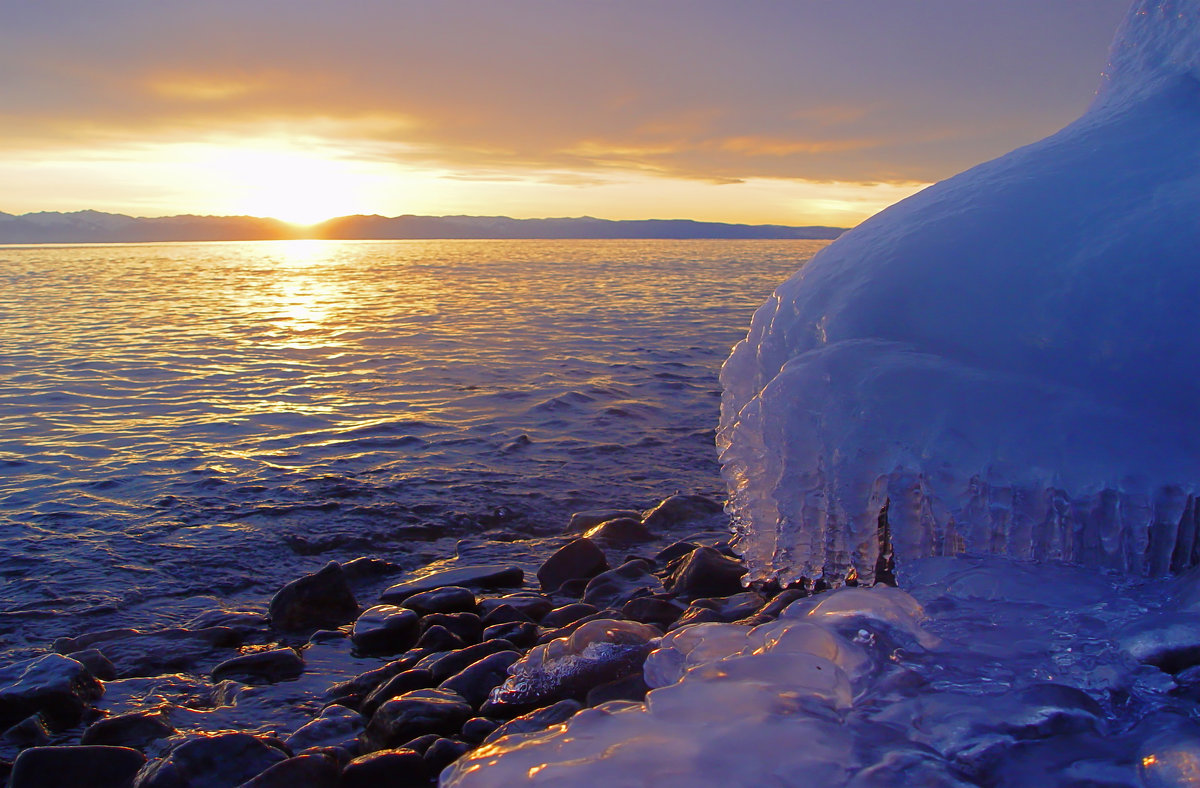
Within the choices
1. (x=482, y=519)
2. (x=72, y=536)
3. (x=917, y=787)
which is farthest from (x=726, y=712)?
(x=72, y=536)

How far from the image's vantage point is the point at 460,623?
4.10m

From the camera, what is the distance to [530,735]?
264 cm

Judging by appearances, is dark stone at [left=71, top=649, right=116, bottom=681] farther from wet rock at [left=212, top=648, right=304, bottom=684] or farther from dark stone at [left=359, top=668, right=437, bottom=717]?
dark stone at [left=359, top=668, right=437, bottom=717]

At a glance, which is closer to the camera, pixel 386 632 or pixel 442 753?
pixel 442 753

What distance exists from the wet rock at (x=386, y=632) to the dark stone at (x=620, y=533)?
1610 mm

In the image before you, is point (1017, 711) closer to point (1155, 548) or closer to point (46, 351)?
point (1155, 548)

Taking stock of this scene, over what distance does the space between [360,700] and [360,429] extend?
5.26 metres

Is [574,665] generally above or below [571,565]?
above

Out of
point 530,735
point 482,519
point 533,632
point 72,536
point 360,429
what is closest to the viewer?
point 530,735

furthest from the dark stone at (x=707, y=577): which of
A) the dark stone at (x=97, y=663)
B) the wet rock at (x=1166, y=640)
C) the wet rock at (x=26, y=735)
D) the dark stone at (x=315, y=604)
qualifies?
the wet rock at (x=26, y=735)

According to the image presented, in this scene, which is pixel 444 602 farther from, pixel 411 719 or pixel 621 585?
pixel 411 719

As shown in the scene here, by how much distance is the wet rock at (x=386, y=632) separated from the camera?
157 inches

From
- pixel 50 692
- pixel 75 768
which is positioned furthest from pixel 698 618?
pixel 50 692

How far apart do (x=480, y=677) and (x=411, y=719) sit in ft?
1.39
